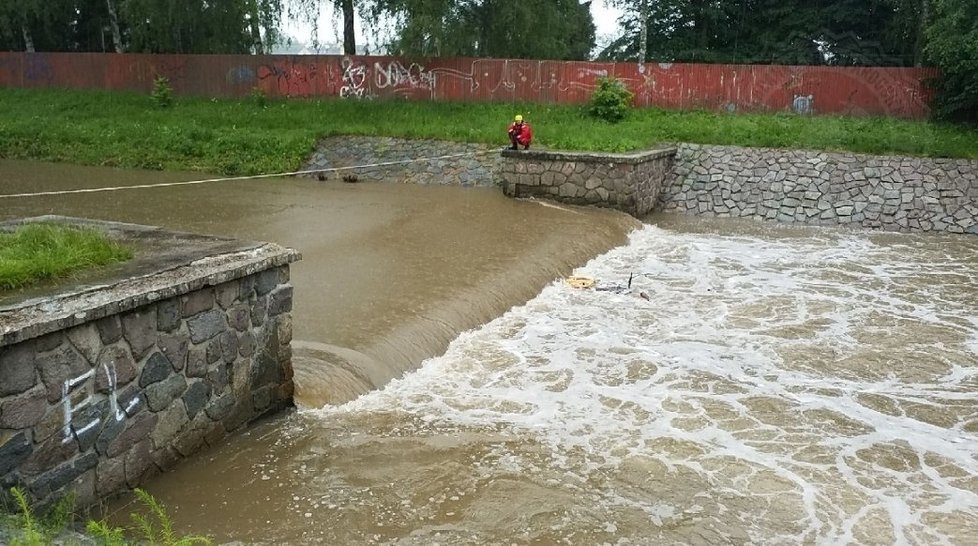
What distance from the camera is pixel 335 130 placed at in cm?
2119

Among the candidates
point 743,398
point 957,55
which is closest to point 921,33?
point 957,55

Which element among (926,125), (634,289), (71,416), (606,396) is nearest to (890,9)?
(926,125)

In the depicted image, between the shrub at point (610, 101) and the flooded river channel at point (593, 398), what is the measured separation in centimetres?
854

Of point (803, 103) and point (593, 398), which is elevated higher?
point (803, 103)

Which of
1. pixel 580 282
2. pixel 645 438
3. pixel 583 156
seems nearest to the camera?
pixel 645 438

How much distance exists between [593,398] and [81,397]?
4188 millimetres

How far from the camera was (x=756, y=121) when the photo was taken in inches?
802

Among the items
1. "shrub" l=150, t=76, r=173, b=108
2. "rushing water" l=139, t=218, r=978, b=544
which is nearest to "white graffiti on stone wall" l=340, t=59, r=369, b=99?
"shrub" l=150, t=76, r=173, b=108

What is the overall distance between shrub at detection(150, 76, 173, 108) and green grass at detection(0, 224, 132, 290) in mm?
21234

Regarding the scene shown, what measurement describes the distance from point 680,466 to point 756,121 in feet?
53.1

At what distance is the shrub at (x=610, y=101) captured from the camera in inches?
855

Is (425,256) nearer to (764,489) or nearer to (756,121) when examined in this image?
(764,489)

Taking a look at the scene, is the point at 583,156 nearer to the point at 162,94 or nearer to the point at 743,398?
the point at 743,398

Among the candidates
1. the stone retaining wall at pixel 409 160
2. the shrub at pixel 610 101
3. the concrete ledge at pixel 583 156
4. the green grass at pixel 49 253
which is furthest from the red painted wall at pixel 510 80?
the green grass at pixel 49 253
